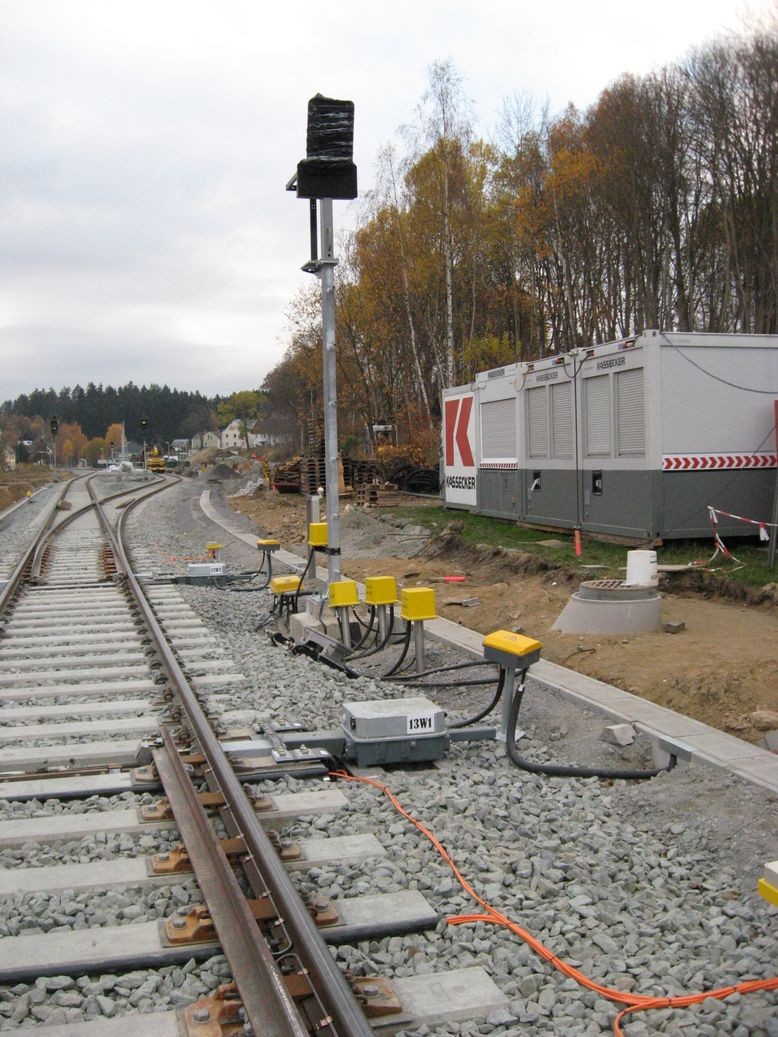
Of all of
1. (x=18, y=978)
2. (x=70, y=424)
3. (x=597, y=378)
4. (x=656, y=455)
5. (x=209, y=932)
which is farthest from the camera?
(x=70, y=424)

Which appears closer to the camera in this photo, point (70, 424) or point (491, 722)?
point (491, 722)

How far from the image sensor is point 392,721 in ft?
20.3

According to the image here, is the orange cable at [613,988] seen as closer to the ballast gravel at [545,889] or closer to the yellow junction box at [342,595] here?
the ballast gravel at [545,889]

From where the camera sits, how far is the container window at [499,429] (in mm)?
18281

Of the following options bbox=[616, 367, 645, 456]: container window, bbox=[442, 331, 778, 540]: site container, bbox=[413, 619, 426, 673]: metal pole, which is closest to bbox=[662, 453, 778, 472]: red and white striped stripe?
bbox=[442, 331, 778, 540]: site container

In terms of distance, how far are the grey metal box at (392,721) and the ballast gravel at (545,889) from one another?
10.0 inches

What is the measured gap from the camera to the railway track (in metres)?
3.44

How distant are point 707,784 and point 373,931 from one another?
8.53ft

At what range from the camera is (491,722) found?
7.46 m

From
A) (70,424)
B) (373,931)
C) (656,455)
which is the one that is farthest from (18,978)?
(70,424)

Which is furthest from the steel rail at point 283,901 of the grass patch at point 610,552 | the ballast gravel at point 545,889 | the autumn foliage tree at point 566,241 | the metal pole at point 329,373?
the autumn foliage tree at point 566,241

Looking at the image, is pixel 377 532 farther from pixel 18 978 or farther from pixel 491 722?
pixel 18 978

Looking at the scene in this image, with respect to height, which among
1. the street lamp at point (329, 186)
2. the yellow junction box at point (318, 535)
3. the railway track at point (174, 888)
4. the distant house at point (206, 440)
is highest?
the distant house at point (206, 440)

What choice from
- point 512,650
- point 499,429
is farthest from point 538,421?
point 512,650
